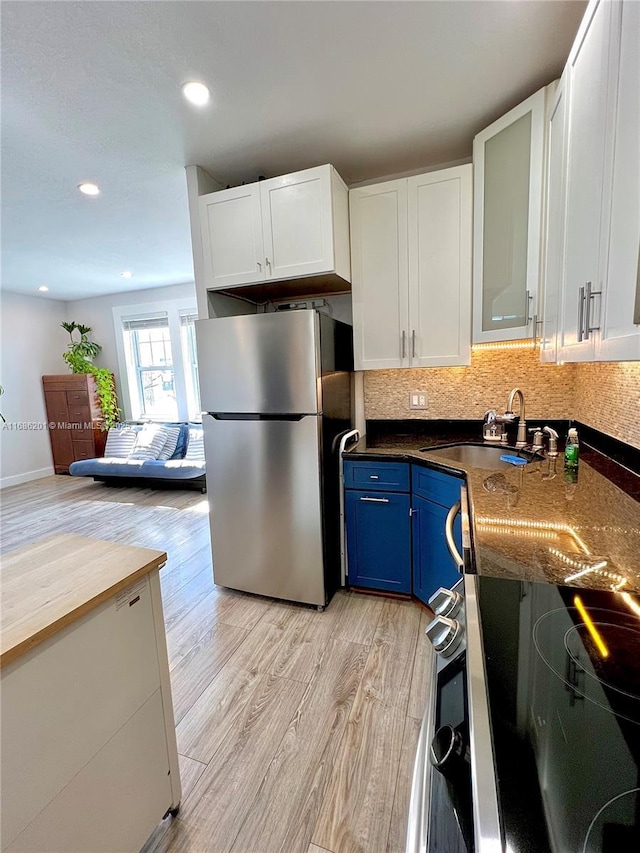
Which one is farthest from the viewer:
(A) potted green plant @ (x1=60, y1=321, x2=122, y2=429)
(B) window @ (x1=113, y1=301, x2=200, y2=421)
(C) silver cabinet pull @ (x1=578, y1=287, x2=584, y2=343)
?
(A) potted green plant @ (x1=60, y1=321, x2=122, y2=429)

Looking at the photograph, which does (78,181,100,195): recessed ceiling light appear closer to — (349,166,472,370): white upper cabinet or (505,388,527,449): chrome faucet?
(349,166,472,370): white upper cabinet

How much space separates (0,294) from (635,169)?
6771 mm

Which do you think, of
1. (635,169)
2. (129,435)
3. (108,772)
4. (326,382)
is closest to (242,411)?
(326,382)

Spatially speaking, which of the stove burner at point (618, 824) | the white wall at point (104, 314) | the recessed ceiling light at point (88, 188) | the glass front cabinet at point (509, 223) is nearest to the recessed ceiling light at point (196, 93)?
the recessed ceiling light at point (88, 188)

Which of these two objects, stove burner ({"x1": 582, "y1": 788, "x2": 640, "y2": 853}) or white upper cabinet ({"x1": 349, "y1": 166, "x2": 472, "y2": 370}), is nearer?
stove burner ({"x1": 582, "y1": 788, "x2": 640, "y2": 853})

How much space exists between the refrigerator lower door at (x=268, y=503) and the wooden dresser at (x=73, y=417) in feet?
13.7

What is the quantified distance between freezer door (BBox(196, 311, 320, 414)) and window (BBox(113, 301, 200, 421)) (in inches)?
136

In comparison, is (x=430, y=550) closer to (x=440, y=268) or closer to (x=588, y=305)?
(x=588, y=305)

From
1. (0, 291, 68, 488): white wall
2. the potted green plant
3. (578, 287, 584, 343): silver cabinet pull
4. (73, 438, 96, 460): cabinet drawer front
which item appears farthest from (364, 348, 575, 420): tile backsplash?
(0, 291, 68, 488): white wall

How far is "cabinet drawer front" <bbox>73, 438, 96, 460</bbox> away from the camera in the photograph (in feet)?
18.3

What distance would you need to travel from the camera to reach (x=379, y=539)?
2.19 meters

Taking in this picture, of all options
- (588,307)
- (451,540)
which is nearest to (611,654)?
(451,540)

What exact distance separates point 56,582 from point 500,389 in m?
2.33

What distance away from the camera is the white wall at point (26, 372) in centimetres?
526
